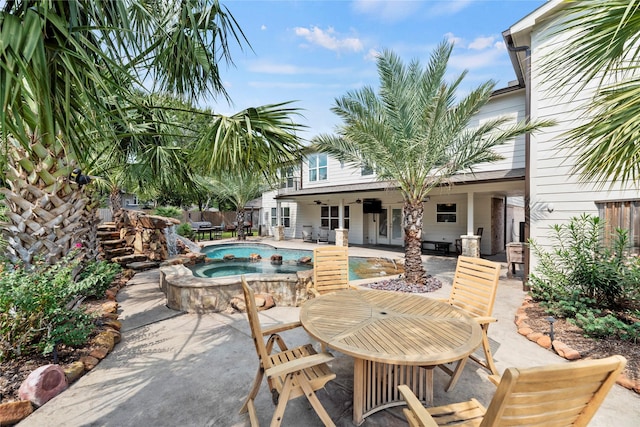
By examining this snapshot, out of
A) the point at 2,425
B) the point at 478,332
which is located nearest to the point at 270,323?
the point at 2,425

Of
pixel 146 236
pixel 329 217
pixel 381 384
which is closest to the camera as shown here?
pixel 381 384

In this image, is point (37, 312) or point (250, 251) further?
point (250, 251)

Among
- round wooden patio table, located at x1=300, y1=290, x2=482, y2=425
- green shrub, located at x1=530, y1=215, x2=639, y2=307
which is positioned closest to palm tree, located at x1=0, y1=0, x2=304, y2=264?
round wooden patio table, located at x1=300, y1=290, x2=482, y2=425

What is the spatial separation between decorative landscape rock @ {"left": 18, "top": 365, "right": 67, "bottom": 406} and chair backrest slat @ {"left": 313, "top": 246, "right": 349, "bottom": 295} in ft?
10.3

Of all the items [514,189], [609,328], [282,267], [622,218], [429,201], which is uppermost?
[514,189]

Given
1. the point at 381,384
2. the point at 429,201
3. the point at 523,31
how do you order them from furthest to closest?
the point at 429,201, the point at 523,31, the point at 381,384

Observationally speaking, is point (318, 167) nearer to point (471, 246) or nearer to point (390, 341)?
point (471, 246)

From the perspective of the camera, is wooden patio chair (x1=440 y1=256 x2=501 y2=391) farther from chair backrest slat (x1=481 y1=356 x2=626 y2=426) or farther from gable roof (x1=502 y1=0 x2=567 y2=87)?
gable roof (x1=502 y1=0 x2=567 y2=87)

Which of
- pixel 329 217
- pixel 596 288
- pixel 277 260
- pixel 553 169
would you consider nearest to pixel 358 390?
pixel 596 288

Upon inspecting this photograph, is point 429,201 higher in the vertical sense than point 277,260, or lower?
higher

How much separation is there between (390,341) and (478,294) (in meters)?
1.84

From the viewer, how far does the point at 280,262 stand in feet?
37.5

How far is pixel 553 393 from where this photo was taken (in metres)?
1.20

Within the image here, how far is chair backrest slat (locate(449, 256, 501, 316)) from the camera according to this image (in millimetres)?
3258
